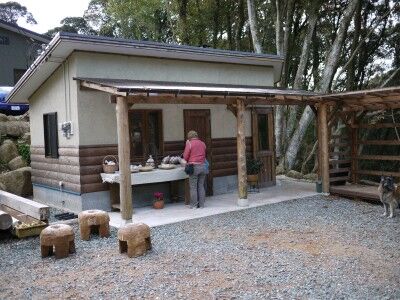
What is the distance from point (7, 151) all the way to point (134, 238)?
9.18 meters

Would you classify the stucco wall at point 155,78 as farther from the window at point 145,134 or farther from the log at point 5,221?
the log at point 5,221

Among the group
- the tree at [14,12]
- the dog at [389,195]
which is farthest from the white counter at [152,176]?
the tree at [14,12]

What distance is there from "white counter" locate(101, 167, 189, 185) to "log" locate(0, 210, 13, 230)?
2.23 metres

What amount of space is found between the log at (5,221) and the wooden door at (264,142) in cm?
717

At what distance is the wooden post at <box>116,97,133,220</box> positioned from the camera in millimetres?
7742

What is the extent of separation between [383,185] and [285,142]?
9.12 meters

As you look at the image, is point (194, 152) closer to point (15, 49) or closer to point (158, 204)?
point (158, 204)

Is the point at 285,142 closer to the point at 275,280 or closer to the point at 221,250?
the point at 221,250

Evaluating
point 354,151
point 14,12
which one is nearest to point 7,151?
point 354,151

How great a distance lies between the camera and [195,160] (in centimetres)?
930

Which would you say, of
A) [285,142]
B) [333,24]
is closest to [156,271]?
[285,142]

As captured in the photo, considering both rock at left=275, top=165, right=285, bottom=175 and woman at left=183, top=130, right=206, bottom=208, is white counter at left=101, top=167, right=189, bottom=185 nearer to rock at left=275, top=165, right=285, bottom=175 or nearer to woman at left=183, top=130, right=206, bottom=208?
woman at left=183, top=130, right=206, bottom=208

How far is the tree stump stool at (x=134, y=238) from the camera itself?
20.0 ft

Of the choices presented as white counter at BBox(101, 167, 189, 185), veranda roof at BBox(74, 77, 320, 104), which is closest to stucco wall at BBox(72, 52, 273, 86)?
veranda roof at BBox(74, 77, 320, 104)
